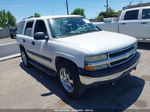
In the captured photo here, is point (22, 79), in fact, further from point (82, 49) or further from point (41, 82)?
point (82, 49)

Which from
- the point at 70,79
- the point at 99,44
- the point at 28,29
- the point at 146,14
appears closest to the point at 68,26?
the point at 99,44

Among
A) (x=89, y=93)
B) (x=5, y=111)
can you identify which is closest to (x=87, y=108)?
(x=89, y=93)

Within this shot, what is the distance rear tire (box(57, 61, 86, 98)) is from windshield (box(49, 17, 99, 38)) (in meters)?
0.85

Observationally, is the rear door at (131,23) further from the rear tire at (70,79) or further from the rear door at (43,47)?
the rear tire at (70,79)

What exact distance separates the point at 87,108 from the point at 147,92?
4.86 ft

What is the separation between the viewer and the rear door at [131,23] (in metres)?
7.61

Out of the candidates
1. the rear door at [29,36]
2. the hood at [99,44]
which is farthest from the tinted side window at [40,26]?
the hood at [99,44]

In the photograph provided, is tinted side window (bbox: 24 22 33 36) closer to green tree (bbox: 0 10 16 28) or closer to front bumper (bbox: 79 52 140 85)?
front bumper (bbox: 79 52 140 85)

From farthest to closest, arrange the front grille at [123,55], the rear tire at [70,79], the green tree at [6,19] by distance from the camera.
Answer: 1. the green tree at [6,19]
2. the rear tire at [70,79]
3. the front grille at [123,55]

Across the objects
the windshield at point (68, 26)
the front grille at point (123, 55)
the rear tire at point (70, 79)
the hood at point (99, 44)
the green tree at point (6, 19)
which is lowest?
the rear tire at point (70, 79)

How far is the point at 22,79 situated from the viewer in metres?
5.10

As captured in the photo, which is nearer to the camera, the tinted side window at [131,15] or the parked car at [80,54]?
the parked car at [80,54]

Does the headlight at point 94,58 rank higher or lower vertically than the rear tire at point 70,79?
higher

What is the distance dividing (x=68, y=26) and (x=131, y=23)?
486 cm
